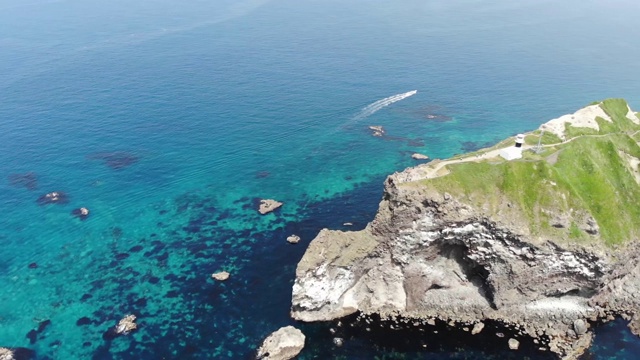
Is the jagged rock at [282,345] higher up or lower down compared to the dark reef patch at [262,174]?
lower down

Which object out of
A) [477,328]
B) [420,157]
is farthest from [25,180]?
[477,328]

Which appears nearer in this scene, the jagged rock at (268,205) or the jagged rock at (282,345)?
the jagged rock at (282,345)

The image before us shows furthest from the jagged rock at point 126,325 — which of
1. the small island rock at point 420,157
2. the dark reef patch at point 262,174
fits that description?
the small island rock at point 420,157

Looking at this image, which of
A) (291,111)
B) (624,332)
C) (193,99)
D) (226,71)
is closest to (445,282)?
(624,332)

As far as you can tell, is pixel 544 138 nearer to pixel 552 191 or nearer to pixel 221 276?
pixel 552 191

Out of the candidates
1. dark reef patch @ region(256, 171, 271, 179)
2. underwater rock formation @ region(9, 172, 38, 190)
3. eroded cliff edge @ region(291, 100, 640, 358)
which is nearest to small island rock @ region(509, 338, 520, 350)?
eroded cliff edge @ region(291, 100, 640, 358)

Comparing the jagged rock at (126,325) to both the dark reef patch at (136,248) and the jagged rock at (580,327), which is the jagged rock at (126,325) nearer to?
the dark reef patch at (136,248)
